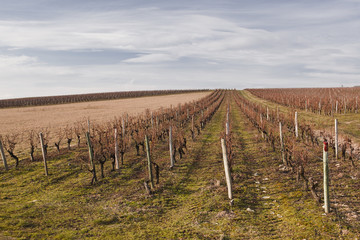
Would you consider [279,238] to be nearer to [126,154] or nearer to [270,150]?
[270,150]

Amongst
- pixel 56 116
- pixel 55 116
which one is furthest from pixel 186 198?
pixel 55 116

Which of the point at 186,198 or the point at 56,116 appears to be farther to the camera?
the point at 56,116

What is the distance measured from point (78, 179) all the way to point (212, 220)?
6351 mm

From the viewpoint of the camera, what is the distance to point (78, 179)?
10.2 meters

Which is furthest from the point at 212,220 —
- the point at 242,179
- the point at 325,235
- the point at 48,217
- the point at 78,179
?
the point at 78,179

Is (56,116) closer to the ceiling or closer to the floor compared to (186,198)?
closer to the ceiling

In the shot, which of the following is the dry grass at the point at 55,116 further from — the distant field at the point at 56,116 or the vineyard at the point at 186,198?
the vineyard at the point at 186,198

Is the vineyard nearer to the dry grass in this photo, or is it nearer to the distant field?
the dry grass

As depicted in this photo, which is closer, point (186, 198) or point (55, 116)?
point (186, 198)

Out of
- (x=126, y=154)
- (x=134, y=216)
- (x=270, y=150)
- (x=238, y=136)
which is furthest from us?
(x=238, y=136)

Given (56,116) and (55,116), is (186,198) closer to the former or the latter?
(56,116)

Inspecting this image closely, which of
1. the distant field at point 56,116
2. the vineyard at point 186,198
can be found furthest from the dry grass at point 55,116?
the vineyard at point 186,198

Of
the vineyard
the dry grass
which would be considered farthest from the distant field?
the vineyard

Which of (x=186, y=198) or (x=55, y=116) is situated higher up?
(x=55, y=116)
